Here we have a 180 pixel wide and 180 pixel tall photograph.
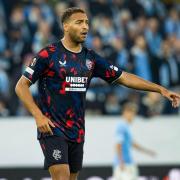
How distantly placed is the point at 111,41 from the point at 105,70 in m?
7.30

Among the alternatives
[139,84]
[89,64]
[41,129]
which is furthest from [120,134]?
[41,129]

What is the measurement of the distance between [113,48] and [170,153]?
2350 millimetres

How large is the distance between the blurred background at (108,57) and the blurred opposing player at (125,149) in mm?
227

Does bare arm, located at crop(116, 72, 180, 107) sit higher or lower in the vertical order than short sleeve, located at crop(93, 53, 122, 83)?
lower

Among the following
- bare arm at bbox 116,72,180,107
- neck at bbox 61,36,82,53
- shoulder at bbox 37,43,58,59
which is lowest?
bare arm at bbox 116,72,180,107

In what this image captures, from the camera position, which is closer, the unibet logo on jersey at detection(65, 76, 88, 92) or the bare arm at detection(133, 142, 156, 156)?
the unibet logo on jersey at detection(65, 76, 88, 92)

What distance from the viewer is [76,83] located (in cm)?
729

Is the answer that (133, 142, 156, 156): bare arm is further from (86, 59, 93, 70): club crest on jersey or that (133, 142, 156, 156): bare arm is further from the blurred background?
(86, 59, 93, 70): club crest on jersey

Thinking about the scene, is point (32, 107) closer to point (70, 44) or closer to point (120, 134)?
point (70, 44)

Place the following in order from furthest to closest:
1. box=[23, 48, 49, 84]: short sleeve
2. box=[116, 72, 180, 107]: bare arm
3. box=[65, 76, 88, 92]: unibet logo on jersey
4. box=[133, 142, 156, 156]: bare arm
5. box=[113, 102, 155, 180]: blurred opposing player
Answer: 1. box=[133, 142, 156, 156]: bare arm
2. box=[113, 102, 155, 180]: blurred opposing player
3. box=[116, 72, 180, 107]: bare arm
4. box=[65, 76, 88, 92]: unibet logo on jersey
5. box=[23, 48, 49, 84]: short sleeve

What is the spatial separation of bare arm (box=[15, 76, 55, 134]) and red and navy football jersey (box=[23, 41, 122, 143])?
9 cm

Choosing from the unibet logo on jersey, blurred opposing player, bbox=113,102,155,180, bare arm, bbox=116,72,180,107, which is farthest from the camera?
blurred opposing player, bbox=113,102,155,180

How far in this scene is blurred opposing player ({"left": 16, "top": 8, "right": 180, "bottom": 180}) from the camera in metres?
7.17

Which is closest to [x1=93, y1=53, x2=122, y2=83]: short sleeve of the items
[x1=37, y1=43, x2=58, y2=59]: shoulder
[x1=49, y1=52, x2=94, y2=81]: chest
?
[x1=49, y1=52, x2=94, y2=81]: chest
